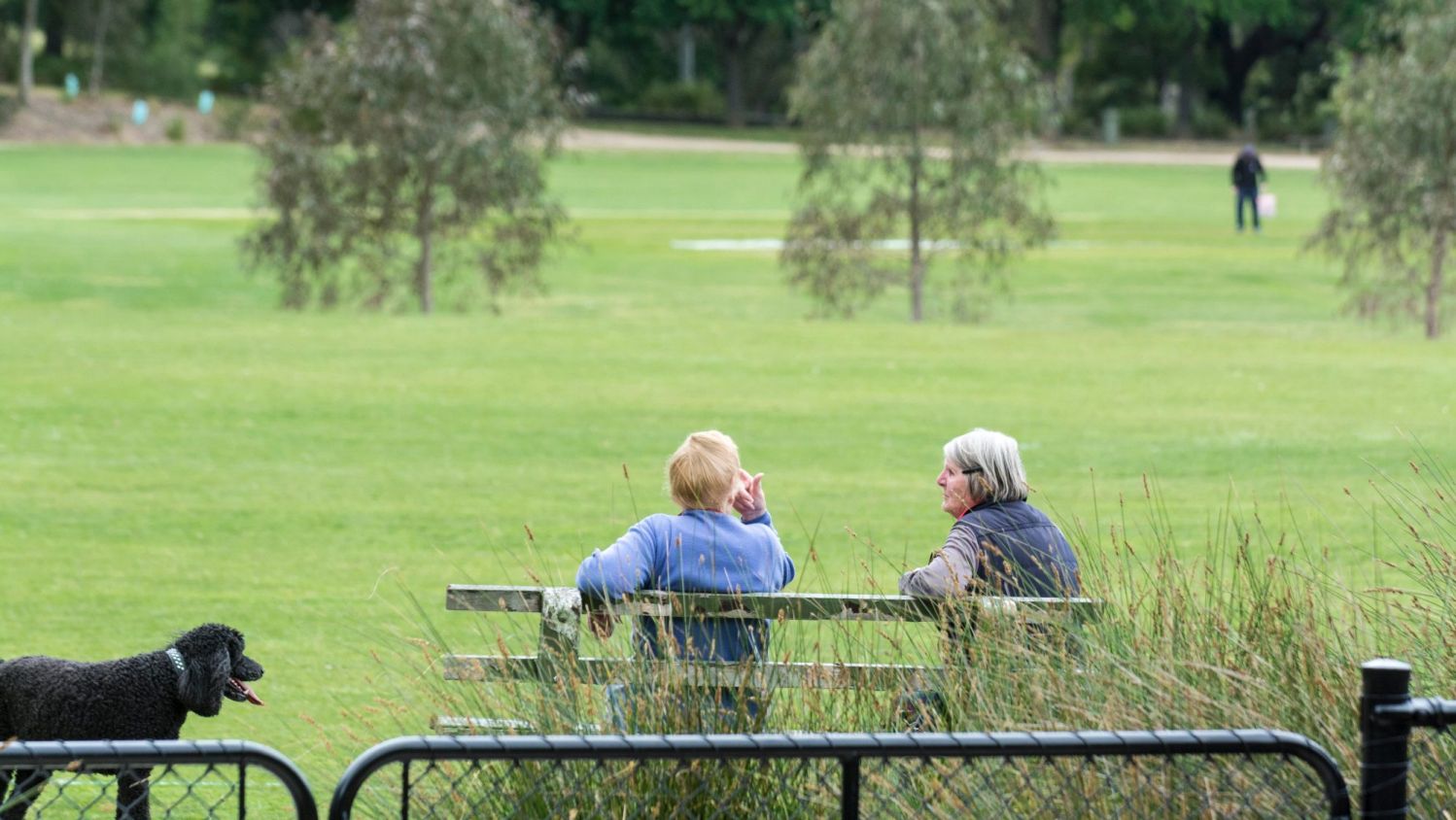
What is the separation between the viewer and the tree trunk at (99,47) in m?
81.8

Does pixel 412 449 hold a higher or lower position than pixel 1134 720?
lower

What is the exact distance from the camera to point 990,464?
20.7 feet

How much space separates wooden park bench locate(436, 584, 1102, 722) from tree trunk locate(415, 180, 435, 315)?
2254cm

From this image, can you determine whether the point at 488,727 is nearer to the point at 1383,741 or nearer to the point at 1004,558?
the point at 1004,558

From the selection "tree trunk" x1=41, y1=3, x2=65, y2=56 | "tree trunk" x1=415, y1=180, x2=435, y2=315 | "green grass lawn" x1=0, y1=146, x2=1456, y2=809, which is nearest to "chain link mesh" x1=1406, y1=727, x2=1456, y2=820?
"green grass lawn" x1=0, y1=146, x2=1456, y2=809

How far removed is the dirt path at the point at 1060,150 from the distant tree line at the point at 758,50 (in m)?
5.15

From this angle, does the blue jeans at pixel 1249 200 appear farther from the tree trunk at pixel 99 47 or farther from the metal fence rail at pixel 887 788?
the tree trunk at pixel 99 47

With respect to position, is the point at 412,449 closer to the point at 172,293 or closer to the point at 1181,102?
the point at 172,293

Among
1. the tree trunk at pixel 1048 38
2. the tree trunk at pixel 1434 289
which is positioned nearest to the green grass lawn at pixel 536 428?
the tree trunk at pixel 1434 289

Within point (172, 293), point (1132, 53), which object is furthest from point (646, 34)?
point (172, 293)

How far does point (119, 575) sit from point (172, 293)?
65.8 feet

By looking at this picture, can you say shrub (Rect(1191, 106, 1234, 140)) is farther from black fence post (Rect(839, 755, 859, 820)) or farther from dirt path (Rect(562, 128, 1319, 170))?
black fence post (Rect(839, 755, 859, 820))

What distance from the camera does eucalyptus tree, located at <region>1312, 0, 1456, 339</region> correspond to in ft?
83.8

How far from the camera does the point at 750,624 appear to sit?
18.9 feet
